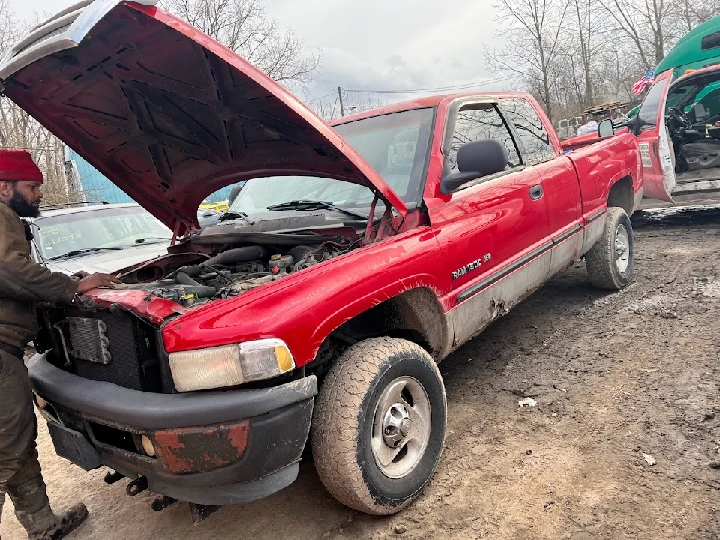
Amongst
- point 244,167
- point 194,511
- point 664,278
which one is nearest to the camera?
point 194,511

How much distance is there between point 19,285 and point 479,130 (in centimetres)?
288

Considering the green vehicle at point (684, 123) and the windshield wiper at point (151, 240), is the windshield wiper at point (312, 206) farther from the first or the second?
the green vehicle at point (684, 123)

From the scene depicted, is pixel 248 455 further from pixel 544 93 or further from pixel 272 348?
pixel 544 93

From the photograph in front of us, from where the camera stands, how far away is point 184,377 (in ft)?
6.59

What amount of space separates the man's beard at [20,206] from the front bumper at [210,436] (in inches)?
41.5

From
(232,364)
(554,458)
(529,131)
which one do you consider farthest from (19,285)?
(529,131)

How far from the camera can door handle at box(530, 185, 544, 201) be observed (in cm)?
365

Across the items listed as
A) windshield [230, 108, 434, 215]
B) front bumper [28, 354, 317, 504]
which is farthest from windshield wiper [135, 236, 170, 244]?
front bumper [28, 354, 317, 504]

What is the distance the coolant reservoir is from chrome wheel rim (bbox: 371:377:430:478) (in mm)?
898

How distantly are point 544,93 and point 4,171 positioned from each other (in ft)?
81.8

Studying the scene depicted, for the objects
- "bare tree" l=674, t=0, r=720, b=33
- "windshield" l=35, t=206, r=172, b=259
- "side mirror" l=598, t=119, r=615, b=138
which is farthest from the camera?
"bare tree" l=674, t=0, r=720, b=33

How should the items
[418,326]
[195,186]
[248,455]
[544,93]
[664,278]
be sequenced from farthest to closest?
[544,93], [664,278], [195,186], [418,326], [248,455]

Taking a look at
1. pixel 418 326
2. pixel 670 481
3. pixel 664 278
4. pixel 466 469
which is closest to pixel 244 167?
pixel 418 326

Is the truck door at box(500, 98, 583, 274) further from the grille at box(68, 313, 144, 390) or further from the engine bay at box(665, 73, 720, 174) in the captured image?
the engine bay at box(665, 73, 720, 174)
